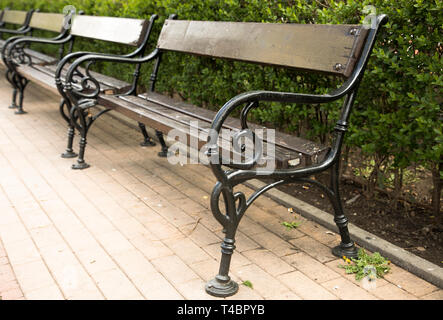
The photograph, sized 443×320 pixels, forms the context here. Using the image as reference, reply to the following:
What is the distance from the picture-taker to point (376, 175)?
3504 mm

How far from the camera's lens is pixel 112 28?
5352 millimetres

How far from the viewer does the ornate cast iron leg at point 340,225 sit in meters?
2.86

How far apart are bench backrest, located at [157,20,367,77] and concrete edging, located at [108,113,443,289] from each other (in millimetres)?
1033

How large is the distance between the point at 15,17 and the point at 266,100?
8.10 meters

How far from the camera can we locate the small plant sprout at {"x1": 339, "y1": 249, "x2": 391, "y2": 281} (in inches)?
106

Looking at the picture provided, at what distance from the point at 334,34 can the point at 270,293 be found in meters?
1.50

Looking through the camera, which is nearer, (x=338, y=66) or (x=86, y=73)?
(x=338, y=66)

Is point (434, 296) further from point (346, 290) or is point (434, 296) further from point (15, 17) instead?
point (15, 17)

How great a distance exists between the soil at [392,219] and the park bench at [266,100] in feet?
1.30

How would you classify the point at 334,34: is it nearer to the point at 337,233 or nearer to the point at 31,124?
the point at 337,233

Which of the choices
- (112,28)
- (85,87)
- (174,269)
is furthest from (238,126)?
(112,28)

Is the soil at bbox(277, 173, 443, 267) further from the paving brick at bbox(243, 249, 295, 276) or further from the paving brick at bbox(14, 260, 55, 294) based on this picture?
the paving brick at bbox(14, 260, 55, 294)
